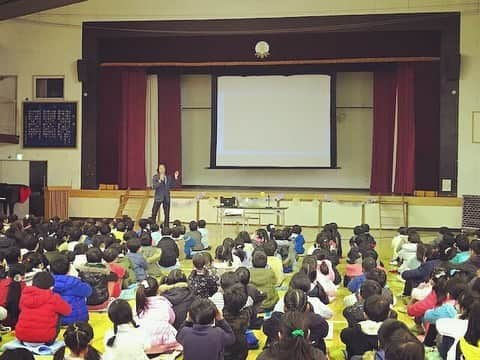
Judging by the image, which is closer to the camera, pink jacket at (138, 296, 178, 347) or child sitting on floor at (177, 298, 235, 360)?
child sitting on floor at (177, 298, 235, 360)

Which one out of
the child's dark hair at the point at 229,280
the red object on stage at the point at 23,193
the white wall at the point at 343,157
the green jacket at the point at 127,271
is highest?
the white wall at the point at 343,157

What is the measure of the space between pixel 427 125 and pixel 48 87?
858 centimetres

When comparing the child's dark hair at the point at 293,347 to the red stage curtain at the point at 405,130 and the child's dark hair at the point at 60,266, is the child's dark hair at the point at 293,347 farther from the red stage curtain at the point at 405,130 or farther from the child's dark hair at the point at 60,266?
Result: the red stage curtain at the point at 405,130

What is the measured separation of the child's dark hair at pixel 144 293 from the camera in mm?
4099

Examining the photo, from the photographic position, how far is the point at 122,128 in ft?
45.4

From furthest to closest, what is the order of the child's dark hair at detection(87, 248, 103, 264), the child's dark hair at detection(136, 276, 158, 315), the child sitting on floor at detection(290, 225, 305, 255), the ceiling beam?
the ceiling beam → the child sitting on floor at detection(290, 225, 305, 255) → the child's dark hair at detection(87, 248, 103, 264) → the child's dark hair at detection(136, 276, 158, 315)

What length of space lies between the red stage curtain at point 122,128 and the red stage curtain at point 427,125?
6173 millimetres

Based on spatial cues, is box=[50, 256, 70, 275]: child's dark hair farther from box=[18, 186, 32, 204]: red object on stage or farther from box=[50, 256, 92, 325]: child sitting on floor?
box=[18, 186, 32, 204]: red object on stage

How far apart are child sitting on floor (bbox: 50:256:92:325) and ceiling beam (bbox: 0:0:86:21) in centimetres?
830

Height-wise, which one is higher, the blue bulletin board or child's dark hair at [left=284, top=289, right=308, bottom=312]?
the blue bulletin board

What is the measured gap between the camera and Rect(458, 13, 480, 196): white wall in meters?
12.2

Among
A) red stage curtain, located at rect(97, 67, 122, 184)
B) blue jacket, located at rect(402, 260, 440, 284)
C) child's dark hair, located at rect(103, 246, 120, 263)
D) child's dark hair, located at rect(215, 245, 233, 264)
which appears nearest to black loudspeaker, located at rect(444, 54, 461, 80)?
red stage curtain, located at rect(97, 67, 122, 184)

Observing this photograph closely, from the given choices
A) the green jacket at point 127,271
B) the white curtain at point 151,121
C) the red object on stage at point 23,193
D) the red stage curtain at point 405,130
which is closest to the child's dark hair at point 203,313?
the green jacket at point 127,271

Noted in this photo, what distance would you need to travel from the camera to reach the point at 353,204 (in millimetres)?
12641
